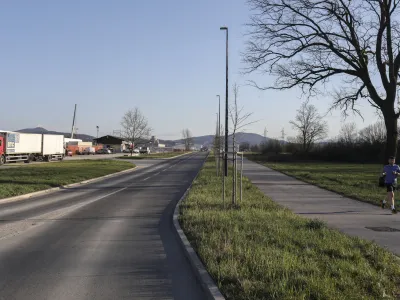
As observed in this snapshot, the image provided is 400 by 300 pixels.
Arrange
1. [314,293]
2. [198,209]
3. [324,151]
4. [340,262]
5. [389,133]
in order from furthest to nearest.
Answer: [324,151]
[389,133]
[198,209]
[340,262]
[314,293]

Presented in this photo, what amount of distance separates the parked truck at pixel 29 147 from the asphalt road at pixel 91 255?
31.6 metres

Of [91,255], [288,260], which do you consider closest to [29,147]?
[91,255]

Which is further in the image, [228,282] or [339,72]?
[339,72]

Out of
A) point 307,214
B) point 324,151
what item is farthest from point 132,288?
point 324,151

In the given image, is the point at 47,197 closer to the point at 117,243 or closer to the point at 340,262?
the point at 117,243

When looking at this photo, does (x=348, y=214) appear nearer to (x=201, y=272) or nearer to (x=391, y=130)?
(x=201, y=272)

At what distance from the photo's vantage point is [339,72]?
85.8ft

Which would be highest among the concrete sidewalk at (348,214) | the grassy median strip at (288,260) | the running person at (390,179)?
the running person at (390,179)

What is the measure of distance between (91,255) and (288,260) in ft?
11.3

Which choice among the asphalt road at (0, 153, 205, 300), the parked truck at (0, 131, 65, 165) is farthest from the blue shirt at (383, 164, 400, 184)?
the parked truck at (0, 131, 65, 165)

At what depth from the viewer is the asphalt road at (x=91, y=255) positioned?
18.5 feet

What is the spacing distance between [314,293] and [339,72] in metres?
23.3

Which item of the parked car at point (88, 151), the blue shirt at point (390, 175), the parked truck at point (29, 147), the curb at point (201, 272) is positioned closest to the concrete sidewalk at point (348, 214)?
the blue shirt at point (390, 175)

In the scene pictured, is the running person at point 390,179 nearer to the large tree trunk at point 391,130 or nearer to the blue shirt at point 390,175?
the blue shirt at point 390,175
